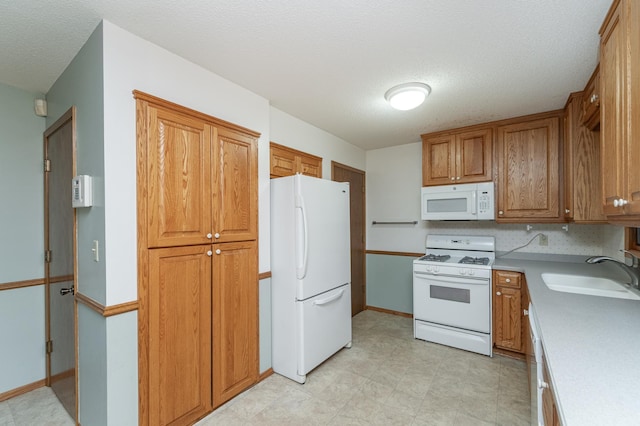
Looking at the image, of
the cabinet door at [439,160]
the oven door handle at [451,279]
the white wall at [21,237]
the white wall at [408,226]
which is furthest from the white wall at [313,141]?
the white wall at [21,237]

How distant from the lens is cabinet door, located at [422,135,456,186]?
131 inches

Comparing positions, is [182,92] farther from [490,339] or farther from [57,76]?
[490,339]

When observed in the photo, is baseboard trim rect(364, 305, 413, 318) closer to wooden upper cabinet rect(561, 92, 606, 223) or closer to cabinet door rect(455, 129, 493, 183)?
cabinet door rect(455, 129, 493, 183)

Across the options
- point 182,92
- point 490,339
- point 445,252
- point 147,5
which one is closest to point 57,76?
point 182,92

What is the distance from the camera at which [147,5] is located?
4.65 feet

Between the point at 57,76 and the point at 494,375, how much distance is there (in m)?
4.32

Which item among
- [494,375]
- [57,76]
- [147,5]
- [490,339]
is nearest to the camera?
[147,5]

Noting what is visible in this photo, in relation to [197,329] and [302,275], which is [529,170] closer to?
[302,275]

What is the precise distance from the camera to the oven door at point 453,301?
2.83 meters

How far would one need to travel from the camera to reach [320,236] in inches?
103

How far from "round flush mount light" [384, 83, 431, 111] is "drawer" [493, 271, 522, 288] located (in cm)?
189

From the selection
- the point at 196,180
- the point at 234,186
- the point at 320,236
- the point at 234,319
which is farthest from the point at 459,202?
the point at 196,180

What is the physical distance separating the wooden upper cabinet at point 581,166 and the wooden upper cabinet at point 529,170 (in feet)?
0.71

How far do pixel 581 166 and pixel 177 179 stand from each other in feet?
10.7
